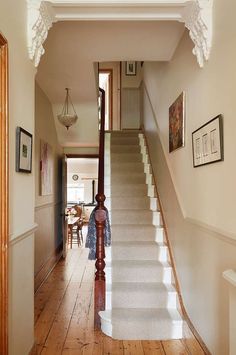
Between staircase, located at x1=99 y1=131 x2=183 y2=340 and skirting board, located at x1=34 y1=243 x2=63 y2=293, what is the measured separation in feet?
3.80

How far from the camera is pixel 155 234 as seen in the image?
380 cm

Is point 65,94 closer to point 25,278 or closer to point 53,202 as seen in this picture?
point 53,202

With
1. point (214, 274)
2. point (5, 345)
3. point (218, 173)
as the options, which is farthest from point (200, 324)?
point (5, 345)

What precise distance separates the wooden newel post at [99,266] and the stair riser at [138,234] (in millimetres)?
754

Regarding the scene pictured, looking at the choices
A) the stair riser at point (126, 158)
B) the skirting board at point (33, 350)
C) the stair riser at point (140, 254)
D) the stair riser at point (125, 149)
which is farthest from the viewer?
the stair riser at point (125, 149)

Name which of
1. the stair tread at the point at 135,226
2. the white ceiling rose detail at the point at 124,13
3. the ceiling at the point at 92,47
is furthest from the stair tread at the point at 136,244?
the white ceiling rose detail at the point at 124,13

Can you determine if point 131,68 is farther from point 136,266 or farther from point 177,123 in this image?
point 136,266

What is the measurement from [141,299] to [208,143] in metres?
1.71

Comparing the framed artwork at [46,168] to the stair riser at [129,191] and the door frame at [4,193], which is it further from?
the door frame at [4,193]

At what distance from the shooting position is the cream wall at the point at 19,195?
1811 mm

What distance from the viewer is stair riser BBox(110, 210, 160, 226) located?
4051mm

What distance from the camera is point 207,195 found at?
2.19m

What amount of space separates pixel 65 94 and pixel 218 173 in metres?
3.14

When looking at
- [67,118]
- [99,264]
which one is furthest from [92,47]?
[99,264]
